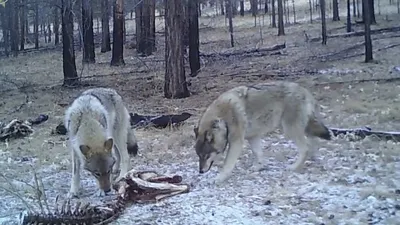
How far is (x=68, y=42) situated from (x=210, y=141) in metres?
13.5

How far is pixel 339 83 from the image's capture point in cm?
1573

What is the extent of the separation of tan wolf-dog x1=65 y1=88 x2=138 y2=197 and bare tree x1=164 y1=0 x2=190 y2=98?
6708mm

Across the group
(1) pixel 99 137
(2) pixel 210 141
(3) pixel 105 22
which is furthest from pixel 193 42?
(3) pixel 105 22

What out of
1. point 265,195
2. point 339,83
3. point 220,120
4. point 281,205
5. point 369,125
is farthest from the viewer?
point 339,83

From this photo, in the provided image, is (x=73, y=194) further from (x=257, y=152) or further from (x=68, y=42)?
(x=68, y=42)

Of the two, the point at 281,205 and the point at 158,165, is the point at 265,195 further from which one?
the point at 158,165

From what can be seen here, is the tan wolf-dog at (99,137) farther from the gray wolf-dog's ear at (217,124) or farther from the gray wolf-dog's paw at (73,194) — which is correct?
the gray wolf-dog's ear at (217,124)

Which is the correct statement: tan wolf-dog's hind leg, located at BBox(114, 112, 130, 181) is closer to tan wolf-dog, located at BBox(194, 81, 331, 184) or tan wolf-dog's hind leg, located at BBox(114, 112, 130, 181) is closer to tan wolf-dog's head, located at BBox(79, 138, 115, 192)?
tan wolf-dog, located at BBox(194, 81, 331, 184)

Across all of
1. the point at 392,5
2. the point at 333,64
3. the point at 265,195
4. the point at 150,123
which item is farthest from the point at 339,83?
the point at 392,5

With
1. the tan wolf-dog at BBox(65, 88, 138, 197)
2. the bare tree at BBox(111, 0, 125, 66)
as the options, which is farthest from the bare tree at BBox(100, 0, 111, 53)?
the tan wolf-dog at BBox(65, 88, 138, 197)

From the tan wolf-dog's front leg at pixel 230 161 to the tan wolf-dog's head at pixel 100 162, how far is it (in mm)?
1538

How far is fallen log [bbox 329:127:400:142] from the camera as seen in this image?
362 inches

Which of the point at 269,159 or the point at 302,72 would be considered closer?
the point at 269,159

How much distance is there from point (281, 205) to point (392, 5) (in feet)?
163
